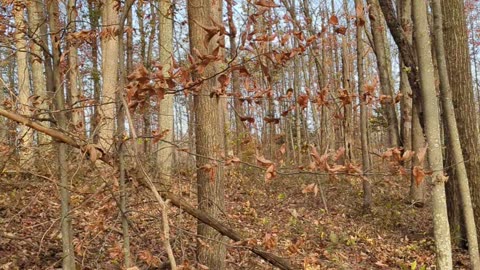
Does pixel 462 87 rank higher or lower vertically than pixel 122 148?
higher

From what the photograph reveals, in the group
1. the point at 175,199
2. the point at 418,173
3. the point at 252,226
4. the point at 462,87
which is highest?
the point at 462,87

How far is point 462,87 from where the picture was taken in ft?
22.4

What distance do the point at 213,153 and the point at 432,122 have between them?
254 cm

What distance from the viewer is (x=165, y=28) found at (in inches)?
349

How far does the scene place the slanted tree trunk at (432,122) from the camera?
15.7ft

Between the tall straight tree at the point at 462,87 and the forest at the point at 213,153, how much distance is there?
2cm

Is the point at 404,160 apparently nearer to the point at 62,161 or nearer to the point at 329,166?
the point at 329,166

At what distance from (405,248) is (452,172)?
146 centimetres

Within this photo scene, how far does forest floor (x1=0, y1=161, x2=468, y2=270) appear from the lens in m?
3.29

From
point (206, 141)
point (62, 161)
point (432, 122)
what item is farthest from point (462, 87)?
point (62, 161)

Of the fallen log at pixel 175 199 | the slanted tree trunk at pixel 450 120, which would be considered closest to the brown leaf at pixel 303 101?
the fallen log at pixel 175 199

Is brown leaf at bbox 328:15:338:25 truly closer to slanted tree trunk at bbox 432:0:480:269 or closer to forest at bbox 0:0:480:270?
forest at bbox 0:0:480:270

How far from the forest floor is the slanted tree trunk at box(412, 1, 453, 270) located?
1.29 meters

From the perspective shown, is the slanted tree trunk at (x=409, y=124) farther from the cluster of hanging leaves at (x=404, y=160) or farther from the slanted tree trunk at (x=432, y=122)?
the cluster of hanging leaves at (x=404, y=160)
